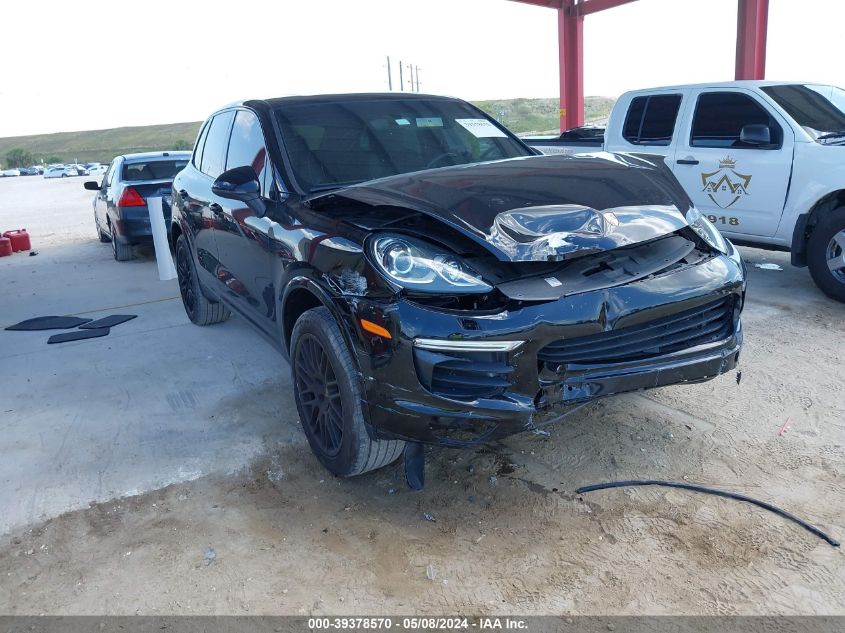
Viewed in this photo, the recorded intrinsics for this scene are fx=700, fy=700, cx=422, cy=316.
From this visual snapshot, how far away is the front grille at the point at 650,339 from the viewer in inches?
107

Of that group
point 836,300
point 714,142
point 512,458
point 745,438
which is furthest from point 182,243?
point 836,300

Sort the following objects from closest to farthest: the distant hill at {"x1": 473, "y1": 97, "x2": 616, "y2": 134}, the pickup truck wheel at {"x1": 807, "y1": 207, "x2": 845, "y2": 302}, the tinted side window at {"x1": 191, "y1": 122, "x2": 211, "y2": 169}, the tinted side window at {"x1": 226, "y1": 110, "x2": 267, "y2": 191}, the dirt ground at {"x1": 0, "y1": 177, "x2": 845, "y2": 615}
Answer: the dirt ground at {"x1": 0, "y1": 177, "x2": 845, "y2": 615}, the tinted side window at {"x1": 226, "y1": 110, "x2": 267, "y2": 191}, the tinted side window at {"x1": 191, "y1": 122, "x2": 211, "y2": 169}, the pickup truck wheel at {"x1": 807, "y1": 207, "x2": 845, "y2": 302}, the distant hill at {"x1": 473, "y1": 97, "x2": 616, "y2": 134}

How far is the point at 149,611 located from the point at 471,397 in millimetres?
1392

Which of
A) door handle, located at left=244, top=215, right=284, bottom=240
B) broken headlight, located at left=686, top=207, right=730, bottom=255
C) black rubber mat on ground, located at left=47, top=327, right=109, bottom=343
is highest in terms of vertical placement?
door handle, located at left=244, top=215, right=284, bottom=240

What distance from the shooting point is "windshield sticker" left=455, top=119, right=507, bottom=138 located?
14.7 feet

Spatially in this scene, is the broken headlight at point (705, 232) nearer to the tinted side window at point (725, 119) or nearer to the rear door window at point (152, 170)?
the tinted side window at point (725, 119)

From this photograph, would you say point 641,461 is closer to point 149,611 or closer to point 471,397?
point 471,397

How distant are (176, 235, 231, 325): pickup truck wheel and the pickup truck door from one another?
14.7 feet

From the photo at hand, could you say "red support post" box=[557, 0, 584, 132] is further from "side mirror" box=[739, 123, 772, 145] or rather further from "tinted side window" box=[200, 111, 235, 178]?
"tinted side window" box=[200, 111, 235, 178]

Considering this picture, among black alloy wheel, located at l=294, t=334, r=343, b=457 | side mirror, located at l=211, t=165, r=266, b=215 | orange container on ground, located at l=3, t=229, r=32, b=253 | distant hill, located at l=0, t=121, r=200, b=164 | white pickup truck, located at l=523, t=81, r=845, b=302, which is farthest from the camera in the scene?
distant hill, located at l=0, t=121, r=200, b=164

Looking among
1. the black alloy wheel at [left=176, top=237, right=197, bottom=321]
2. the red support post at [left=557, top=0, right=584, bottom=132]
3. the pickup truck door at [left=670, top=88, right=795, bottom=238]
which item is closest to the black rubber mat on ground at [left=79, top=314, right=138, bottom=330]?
the black alloy wheel at [left=176, top=237, right=197, bottom=321]

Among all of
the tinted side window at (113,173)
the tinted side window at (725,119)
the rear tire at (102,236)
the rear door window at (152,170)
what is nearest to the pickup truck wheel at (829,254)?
the tinted side window at (725,119)

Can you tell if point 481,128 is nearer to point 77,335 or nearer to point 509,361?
point 509,361

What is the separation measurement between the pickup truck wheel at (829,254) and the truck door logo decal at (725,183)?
775 millimetres
